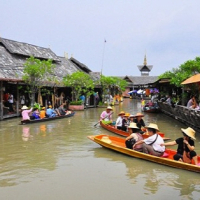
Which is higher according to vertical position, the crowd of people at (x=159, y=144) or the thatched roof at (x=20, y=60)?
the thatched roof at (x=20, y=60)

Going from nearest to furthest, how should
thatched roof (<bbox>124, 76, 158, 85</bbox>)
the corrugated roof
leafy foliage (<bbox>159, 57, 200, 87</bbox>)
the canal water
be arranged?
the canal water
leafy foliage (<bbox>159, 57, 200, 87</bbox>)
the corrugated roof
thatched roof (<bbox>124, 76, 158, 85</bbox>)

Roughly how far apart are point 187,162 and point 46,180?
128 inches

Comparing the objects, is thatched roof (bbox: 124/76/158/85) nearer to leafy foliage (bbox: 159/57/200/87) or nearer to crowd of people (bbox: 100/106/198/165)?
leafy foliage (bbox: 159/57/200/87)

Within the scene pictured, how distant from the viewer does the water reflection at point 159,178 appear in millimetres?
6119

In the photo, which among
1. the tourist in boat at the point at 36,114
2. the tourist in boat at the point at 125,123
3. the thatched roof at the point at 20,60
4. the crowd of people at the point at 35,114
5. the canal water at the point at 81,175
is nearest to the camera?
the canal water at the point at 81,175

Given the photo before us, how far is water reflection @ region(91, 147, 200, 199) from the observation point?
6.12 metres

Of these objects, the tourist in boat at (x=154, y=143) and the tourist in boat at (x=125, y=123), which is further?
the tourist in boat at (x=125, y=123)

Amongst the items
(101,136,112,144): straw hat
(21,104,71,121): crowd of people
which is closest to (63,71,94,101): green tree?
(21,104,71,121): crowd of people

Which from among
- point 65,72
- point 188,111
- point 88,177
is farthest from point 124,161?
point 65,72

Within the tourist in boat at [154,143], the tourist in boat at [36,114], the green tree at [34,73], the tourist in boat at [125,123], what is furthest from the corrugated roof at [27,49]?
the tourist in boat at [154,143]

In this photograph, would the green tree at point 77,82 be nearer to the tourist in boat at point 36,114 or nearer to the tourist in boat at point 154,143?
the tourist in boat at point 36,114

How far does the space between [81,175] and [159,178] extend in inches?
68.7

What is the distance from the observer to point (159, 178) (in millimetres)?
6789

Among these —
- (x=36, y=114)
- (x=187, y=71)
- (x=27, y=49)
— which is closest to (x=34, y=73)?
(x=36, y=114)
